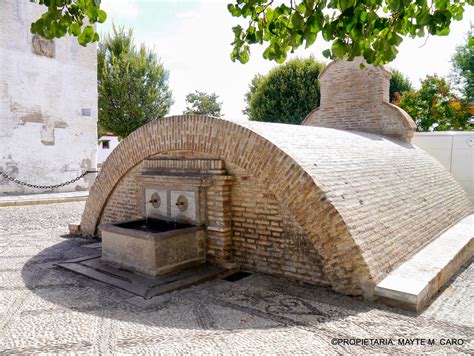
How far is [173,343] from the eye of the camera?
3.49 m

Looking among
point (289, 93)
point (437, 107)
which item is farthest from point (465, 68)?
point (289, 93)

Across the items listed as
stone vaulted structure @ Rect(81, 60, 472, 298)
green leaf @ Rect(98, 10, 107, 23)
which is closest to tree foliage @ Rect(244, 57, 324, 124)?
stone vaulted structure @ Rect(81, 60, 472, 298)

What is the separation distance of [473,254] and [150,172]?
5.71m

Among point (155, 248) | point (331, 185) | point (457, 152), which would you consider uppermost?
point (457, 152)

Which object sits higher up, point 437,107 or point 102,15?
point 437,107

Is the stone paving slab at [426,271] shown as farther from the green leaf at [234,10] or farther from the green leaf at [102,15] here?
the green leaf at [102,15]

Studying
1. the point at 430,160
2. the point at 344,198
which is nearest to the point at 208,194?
the point at 344,198

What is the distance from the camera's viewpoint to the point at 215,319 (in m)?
4.00

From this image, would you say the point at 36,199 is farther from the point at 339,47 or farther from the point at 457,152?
the point at 457,152

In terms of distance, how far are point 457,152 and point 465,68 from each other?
9.97 metres

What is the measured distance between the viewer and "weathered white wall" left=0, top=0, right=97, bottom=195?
13.7 m

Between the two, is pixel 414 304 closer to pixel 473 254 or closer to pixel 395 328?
pixel 395 328

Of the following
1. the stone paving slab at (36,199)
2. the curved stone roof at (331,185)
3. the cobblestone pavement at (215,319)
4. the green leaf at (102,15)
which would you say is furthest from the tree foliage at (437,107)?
the green leaf at (102,15)

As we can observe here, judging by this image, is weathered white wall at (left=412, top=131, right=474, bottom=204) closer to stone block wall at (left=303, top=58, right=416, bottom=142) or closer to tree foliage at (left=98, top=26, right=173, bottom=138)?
stone block wall at (left=303, top=58, right=416, bottom=142)
